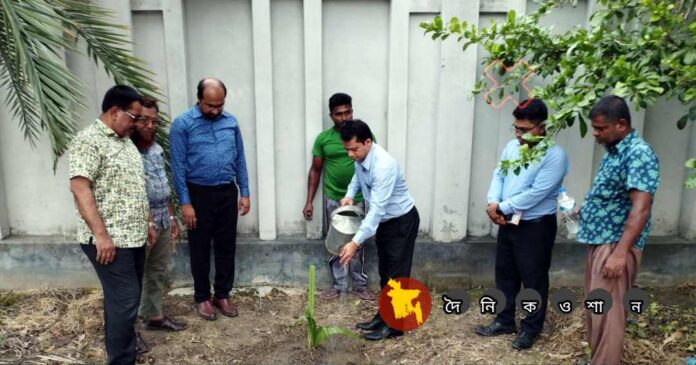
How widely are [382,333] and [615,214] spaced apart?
1886 millimetres

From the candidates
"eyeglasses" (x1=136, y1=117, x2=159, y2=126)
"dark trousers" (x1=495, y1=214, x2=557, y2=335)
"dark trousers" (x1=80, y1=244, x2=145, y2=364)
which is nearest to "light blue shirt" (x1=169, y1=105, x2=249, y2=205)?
"eyeglasses" (x1=136, y1=117, x2=159, y2=126)

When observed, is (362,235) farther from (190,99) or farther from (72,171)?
(190,99)

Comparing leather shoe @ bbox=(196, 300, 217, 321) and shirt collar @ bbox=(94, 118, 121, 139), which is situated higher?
shirt collar @ bbox=(94, 118, 121, 139)

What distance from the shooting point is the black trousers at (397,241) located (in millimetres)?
3914

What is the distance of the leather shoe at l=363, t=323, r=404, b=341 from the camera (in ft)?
13.4

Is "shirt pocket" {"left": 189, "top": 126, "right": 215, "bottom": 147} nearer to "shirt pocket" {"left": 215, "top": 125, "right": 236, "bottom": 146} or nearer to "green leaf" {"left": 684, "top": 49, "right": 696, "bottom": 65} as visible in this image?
"shirt pocket" {"left": 215, "top": 125, "right": 236, "bottom": 146}

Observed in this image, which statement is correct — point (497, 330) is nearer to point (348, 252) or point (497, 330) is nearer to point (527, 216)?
point (527, 216)

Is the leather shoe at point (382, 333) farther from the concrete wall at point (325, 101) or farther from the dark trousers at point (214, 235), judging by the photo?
the dark trousers at point (214, 235)

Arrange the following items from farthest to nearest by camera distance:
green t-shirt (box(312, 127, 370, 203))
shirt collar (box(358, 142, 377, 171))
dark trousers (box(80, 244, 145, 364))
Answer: green t-shirt (box(312, 127, 370, 203)) < shirt collar (box(358, 142, 377, 171)) < dark trousers (box(80, 244, 145, 364))

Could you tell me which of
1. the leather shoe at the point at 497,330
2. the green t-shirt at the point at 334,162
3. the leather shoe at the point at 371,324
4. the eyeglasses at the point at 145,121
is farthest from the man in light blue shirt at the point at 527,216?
the eyeglasses at the point at 145,121

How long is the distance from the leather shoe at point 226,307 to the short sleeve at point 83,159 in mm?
1785

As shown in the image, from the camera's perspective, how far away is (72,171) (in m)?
3.09

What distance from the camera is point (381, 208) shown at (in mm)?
3672

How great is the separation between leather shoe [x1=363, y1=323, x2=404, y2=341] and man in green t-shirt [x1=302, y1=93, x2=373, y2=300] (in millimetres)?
662
